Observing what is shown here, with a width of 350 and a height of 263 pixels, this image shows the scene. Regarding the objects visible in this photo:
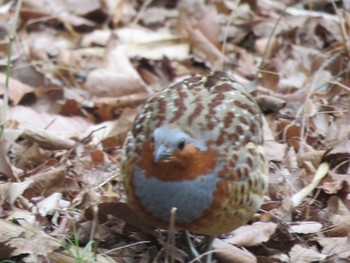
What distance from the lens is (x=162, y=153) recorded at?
3.33 metres

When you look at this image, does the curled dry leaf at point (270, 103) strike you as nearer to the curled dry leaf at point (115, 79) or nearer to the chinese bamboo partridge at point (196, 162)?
the curled dry leaf at point (115, 79)

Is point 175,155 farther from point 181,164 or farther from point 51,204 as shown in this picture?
point 51,204

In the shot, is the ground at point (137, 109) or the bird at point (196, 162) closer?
the bird at point (196, 162)

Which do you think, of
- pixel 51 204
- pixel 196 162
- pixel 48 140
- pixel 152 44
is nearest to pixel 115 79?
pixel 152 44

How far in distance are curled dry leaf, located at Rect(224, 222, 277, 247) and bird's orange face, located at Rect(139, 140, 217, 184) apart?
2.29 ft

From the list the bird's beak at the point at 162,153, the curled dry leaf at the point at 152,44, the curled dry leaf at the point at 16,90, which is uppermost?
the bird's beak at the point at 162,153

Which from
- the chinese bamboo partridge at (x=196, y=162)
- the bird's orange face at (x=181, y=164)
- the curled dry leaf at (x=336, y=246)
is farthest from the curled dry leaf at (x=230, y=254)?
the bird's orange face at (x=181, y=164)

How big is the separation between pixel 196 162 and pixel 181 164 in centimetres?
7

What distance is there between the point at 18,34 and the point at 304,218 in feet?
11.1

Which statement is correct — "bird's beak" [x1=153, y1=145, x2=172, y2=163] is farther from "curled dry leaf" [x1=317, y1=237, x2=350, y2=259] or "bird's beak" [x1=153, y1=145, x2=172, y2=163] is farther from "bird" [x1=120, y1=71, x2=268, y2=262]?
"curled dry leaf" [x1=317, y1=237, x2=350, y2=259]

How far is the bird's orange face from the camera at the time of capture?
3.38 m

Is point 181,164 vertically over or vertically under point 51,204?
over

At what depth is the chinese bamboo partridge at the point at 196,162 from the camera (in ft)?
11.3

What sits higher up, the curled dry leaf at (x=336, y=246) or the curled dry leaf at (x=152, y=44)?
the curled dry leaf at (x=336, y=246)
